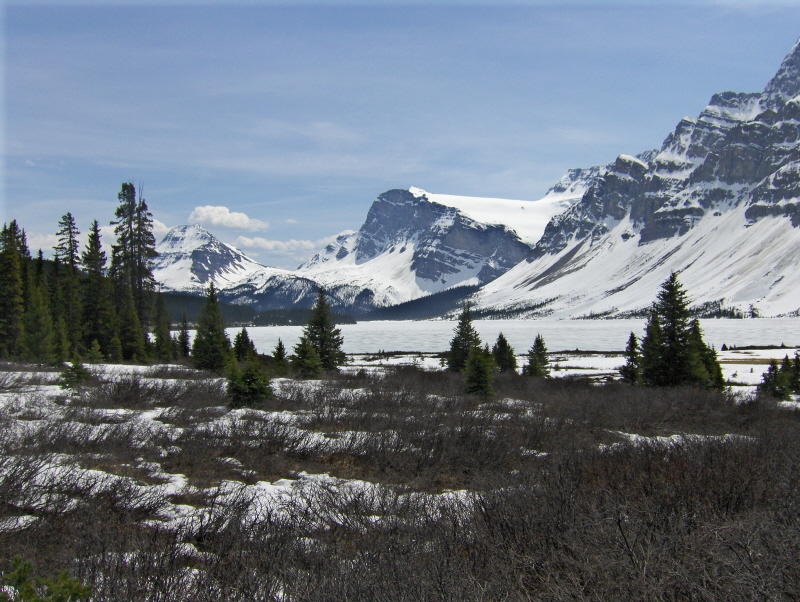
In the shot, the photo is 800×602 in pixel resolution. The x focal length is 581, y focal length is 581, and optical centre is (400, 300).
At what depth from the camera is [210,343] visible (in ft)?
118

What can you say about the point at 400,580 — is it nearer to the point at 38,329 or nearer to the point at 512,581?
the point at 512,581

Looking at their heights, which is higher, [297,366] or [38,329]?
[38,329]

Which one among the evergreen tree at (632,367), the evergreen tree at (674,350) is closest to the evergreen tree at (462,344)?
the evergreen tree at (632,367)

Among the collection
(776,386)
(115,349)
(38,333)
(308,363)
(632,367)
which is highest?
(38,333)

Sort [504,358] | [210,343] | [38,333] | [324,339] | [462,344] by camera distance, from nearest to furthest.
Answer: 1. [210,343]
2. [38,333]
3. [324,339]
4. [462,344]
5. [504,358]

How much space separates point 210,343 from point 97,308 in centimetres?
1461

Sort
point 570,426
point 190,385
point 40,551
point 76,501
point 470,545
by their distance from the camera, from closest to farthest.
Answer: point 40,551 → point 470,545 → point 76,501 → point 570,426 → point 190,385

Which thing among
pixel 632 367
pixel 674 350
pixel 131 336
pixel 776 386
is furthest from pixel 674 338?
pixel 131 336

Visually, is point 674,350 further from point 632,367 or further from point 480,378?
point 480,378

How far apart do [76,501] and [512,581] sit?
5769 millimetres

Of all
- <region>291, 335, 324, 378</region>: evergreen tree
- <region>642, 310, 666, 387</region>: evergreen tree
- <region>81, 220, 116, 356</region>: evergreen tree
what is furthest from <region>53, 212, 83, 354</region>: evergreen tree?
<region>642, 310, 666, 387</region>: evergreen tree

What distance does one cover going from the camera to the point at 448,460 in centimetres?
1212

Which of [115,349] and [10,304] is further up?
[10,304]

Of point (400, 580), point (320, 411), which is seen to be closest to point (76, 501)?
point (400, 580)
